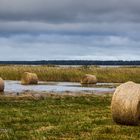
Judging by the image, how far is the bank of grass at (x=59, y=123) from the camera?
758 inches

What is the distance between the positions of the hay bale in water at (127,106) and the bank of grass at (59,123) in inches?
21.9

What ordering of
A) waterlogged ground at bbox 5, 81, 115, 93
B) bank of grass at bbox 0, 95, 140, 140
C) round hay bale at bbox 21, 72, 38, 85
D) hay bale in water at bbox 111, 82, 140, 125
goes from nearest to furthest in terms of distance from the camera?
bank of grass at bbox 0, 95, 140, 140 → hay bale in water at bbox 111, 82, 140, 125 → waterlogged ground at bbox 5, 81, 115, 93 → round hay bale at bbox 21, 72, 38, 85

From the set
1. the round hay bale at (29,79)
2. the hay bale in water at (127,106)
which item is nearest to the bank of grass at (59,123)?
the hay bale in water at (127,106)

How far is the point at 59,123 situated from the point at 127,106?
10.5 ft

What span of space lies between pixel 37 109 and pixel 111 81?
4533 centimetres

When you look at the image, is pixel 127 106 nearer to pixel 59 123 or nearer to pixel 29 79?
pixel 59 123

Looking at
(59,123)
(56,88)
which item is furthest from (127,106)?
(56,88)

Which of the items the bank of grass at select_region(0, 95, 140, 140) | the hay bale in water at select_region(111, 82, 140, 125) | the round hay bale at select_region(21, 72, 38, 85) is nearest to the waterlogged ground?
the round hay bale at select_region(21, 72, 38, 85)

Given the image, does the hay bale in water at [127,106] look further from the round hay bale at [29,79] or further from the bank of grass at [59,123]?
the round hay bale at [29,79]

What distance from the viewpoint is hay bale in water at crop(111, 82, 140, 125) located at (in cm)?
2205

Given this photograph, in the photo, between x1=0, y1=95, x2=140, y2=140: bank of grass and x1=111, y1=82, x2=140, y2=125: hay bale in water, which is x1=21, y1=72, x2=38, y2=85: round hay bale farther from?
x1=111, y1=82, x2=140, y2=125: hay bale in water

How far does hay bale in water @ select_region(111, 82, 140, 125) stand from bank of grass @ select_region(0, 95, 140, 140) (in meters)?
0.56

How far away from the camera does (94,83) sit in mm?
65188

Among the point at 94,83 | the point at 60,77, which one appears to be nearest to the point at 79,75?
the point at 60,77
